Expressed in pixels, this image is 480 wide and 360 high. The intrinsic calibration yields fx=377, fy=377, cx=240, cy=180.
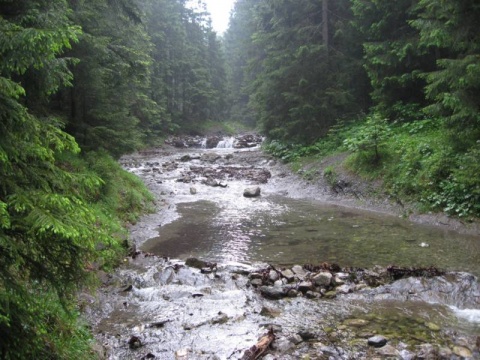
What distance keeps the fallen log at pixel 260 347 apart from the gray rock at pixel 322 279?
2107mm

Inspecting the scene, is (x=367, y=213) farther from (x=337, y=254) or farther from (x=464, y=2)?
(x=464, y=2)

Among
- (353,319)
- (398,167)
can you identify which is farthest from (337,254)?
(398,167)

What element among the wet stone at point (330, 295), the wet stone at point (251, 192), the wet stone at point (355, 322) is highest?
the wet stone at point (355, 322)

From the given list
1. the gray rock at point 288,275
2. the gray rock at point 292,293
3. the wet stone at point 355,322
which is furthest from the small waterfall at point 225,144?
the wet stone at point 355,322

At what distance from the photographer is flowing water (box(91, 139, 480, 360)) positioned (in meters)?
5.08

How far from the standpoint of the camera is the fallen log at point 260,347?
4727 mm

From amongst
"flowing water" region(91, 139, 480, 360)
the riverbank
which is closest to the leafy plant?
the riverbank

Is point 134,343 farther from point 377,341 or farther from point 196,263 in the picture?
point 196,263

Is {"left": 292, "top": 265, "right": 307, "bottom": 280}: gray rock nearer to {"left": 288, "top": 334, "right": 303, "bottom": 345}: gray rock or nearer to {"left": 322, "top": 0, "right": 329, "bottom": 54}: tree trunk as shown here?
{"left": 288, "top": 334, "right": 303, "bottom": 345}: gray rock

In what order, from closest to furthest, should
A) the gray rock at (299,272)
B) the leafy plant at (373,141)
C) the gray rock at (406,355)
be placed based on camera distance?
1. the gray rock at (406,355)
2. the gray rock at (299,272)
3. the leafy plant at (373,141)

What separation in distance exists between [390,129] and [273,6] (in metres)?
12.8

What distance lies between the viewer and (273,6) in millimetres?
24594

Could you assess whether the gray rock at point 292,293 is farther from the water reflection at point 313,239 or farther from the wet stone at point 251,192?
the wet stone at point 251,192

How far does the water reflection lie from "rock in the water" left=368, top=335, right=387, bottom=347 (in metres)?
3.19
